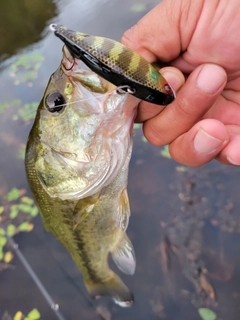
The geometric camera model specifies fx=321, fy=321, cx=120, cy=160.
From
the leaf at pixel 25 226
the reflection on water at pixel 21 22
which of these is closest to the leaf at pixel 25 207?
the leaf at pixel 25 226

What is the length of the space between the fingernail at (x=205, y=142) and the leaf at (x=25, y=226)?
2.08 meters

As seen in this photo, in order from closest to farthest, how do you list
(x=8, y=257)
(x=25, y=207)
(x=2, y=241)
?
(x=8, y=257) < (x=2, y=241) < (x=25, y=207)

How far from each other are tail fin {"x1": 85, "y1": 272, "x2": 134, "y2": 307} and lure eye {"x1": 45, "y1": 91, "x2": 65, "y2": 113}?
1368mm

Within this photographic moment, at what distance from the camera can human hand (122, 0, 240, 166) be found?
129 cm

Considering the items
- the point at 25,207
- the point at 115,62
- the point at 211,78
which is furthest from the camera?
the point at 25,207

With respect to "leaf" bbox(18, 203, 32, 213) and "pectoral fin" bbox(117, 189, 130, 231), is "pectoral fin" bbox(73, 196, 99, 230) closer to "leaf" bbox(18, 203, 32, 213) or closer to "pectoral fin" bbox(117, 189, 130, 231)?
"pectoral fin" bbox(117, 189, 130, 231)

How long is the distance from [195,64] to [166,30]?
7.7 inches

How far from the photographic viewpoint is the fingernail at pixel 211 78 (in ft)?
4.08

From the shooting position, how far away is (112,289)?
229 cm

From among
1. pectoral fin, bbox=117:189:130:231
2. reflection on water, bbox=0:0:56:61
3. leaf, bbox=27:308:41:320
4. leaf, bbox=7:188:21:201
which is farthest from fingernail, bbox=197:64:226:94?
reflection on water, bbox=0:0:56:61

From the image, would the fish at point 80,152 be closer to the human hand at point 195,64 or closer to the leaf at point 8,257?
the human hand at point 195,64

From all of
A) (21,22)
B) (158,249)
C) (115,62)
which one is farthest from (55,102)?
(21,22)

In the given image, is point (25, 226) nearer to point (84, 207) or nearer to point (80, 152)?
point (84, 207)

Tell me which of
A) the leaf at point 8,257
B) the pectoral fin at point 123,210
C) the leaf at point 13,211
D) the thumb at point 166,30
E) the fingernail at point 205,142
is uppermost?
the thumb at point 166,30
